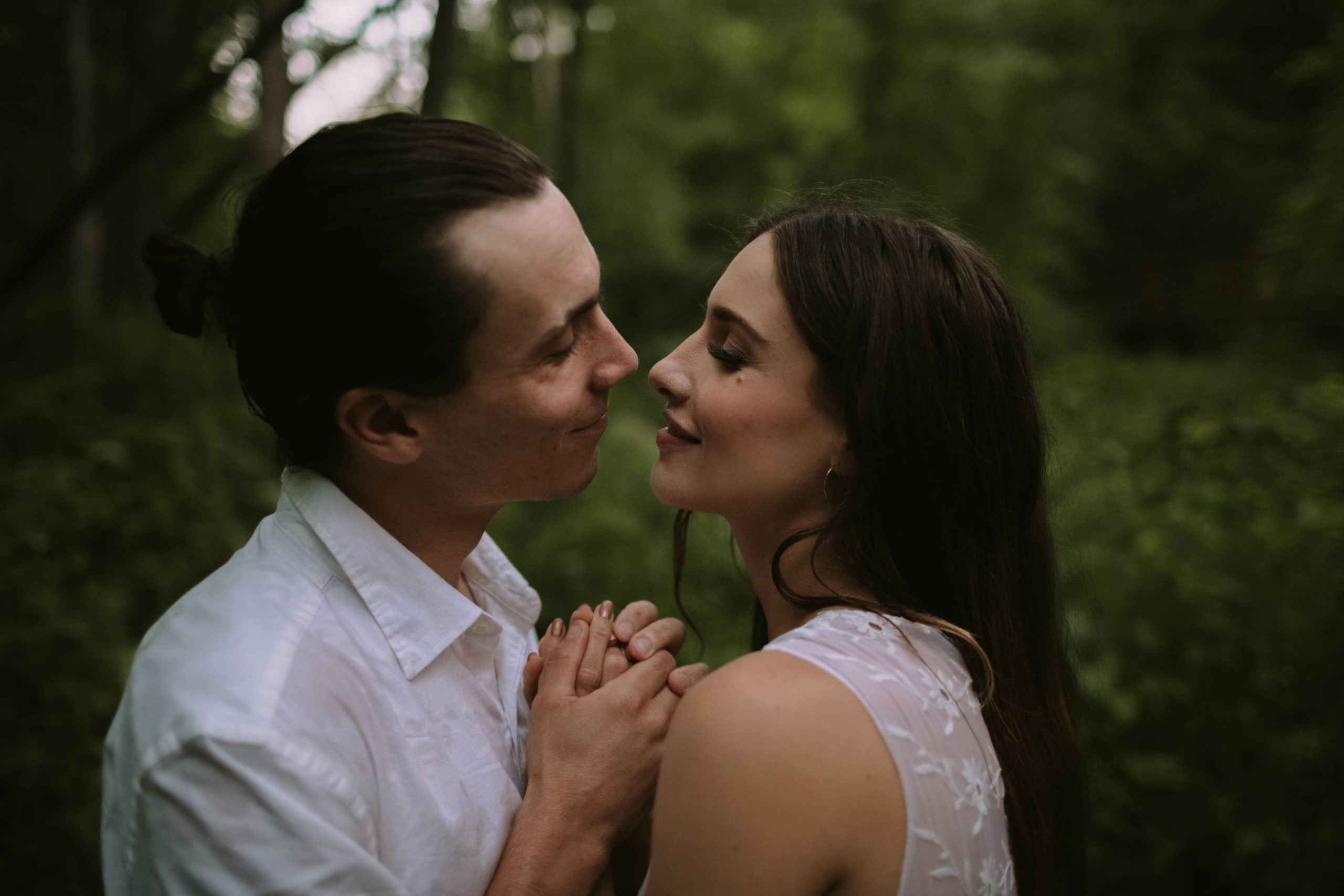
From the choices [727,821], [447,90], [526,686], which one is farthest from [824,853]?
[447,90]

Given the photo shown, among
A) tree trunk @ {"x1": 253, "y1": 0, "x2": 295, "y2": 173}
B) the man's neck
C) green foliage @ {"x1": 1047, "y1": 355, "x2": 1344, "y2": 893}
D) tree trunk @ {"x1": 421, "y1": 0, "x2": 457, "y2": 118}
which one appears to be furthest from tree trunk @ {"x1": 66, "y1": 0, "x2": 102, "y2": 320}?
green foliage @ {"x1": 1047, "y1": 355, "x2": 1344, "y2": 893}

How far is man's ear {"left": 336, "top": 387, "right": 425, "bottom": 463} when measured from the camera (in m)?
1.80

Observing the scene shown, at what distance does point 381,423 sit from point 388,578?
12.3 inches

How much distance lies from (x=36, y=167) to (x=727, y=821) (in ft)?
30.2

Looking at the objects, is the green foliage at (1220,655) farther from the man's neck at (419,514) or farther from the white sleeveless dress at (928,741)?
the man's neck at (419,514)

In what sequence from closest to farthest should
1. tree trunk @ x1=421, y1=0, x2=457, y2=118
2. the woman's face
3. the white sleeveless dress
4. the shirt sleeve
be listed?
the shirt sleeve, the white sleeveless dress, the woman's face, tree trunk @ x1=421, y1=0, x2=457, y2=118

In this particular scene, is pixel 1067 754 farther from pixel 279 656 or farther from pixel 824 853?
pixel 279 656

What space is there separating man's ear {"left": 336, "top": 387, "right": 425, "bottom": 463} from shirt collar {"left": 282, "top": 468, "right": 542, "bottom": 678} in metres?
0.12

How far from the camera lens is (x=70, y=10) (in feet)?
20.0

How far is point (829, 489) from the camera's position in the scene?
1942 mm

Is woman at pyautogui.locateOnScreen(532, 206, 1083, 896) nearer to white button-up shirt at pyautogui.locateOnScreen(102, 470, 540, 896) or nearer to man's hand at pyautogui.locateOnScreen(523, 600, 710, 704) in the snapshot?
man's hand at pyautogui.locateOnScreen(523, 600, 710, 704)

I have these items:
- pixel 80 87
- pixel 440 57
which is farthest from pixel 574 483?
pixel 80 87

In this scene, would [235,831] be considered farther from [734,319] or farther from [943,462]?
[943,462]

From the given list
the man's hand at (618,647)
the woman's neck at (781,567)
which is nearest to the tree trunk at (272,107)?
the man's hand at (618,647)
